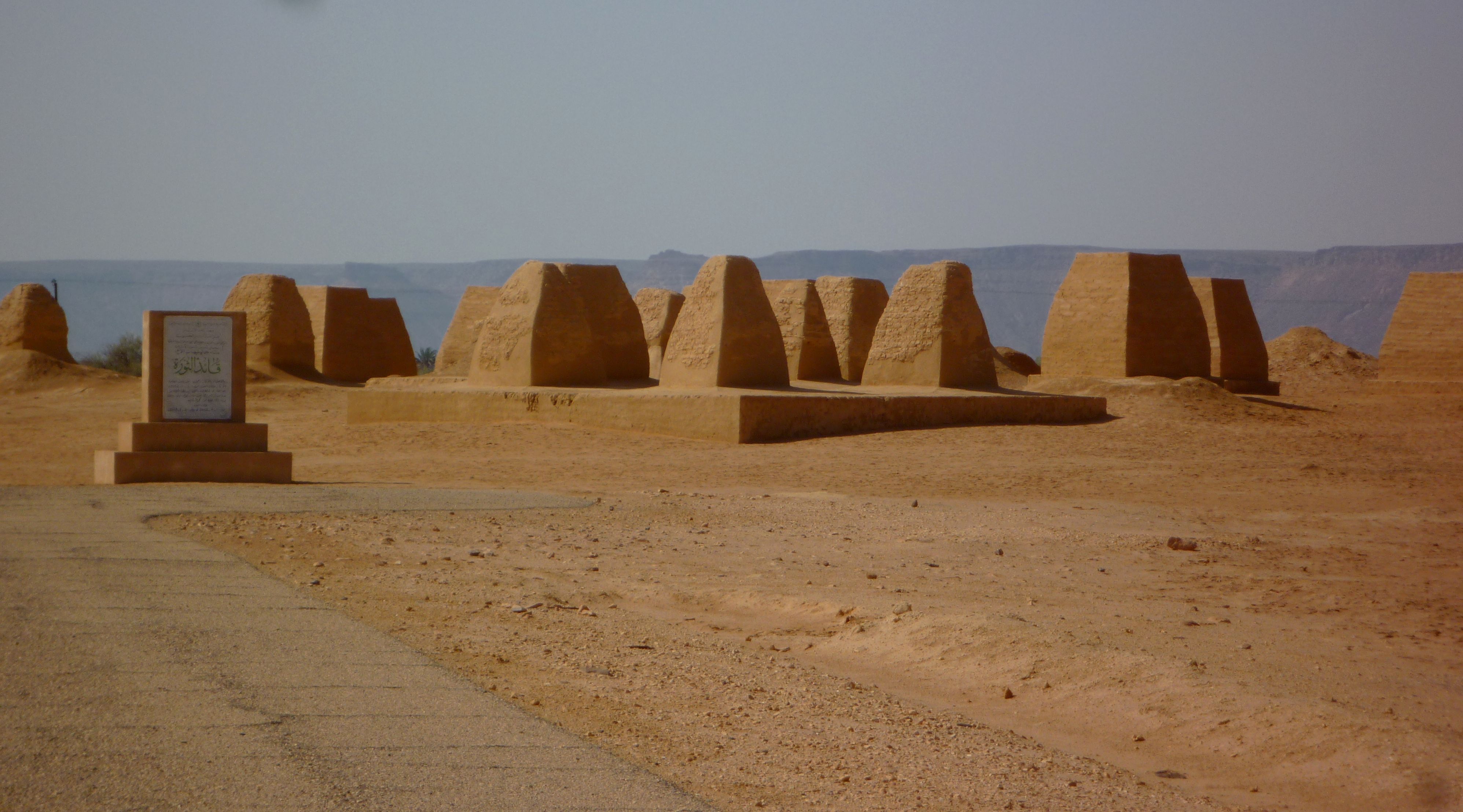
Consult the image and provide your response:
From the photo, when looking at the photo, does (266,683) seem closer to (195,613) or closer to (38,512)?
(195,613)

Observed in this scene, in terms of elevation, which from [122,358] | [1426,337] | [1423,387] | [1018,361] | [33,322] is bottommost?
[122,358]

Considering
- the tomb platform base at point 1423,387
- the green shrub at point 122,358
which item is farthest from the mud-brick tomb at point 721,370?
the green shrub at point 122,358

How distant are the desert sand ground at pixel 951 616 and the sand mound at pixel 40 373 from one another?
10943 millimetres

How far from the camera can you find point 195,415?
1053cm

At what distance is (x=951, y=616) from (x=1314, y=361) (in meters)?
26.7

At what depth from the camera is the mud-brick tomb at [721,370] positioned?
1441 cm

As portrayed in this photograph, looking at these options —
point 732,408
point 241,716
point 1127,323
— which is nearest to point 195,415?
point 732,408

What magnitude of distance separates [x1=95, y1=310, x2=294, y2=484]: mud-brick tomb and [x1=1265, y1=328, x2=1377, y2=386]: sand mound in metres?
22.6

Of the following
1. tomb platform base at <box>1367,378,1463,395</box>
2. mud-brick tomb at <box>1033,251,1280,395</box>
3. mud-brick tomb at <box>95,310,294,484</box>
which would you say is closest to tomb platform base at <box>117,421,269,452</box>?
mud-brick tomb at <box>95,310,294,484</box>

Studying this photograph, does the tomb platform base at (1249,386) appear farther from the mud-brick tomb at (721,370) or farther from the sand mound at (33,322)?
the sand mound at (33,322)

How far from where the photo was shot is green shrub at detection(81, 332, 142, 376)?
118ft

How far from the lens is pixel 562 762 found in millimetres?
3398

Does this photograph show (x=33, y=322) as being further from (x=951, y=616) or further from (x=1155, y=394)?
(x=951, y=616)

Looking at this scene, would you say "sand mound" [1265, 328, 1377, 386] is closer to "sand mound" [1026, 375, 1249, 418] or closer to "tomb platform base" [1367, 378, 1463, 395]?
"tomb platform base" [1367, 378, 1463, 395]
